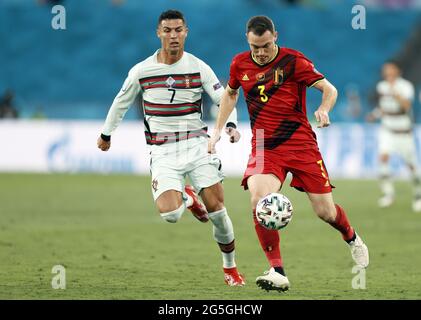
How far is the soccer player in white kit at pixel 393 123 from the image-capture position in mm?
17328

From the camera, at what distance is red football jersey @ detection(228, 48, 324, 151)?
8227 millimetres

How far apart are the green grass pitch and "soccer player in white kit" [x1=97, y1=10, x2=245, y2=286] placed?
2.19ft

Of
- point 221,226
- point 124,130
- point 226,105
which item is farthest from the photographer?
point 124,130

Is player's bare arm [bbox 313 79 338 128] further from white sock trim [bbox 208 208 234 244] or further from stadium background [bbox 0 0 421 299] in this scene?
stadium background [bbox 0 0 421 299]

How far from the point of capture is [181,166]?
8844 mm

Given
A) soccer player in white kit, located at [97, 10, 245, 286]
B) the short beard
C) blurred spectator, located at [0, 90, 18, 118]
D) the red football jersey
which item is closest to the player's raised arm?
soccer player in white kit, located at [97, 10, 245, 286]

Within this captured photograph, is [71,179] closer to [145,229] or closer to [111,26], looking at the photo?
[145,229]

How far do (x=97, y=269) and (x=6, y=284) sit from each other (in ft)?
4.47

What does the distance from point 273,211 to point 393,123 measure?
10388 mm

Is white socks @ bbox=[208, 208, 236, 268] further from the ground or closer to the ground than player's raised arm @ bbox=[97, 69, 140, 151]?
closer to the ground

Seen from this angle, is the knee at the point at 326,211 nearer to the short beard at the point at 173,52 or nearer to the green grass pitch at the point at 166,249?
the green grass pitch at the point at 166,249

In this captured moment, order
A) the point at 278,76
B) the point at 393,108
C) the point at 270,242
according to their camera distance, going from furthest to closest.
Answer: the point at 393,108 → the point at 278,76 → the point at 270,242

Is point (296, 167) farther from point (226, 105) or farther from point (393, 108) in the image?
point (393, 108)

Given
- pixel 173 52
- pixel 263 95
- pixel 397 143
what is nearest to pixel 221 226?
pixel 263 95
